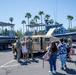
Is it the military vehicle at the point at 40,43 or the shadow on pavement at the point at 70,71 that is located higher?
the military vehicle at the point at 40,43

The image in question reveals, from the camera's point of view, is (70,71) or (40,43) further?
(40,43)

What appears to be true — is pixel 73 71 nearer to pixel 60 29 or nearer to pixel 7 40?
→ pixel 7 40

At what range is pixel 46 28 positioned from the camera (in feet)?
107

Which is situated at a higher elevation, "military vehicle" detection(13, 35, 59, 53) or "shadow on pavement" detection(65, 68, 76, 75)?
"military vehicle" detection(13, 35, 59, 53)

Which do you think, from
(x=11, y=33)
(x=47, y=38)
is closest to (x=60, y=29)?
(x=11, y=33)

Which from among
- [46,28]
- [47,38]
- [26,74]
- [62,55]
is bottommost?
[26,74]

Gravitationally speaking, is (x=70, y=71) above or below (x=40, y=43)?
below

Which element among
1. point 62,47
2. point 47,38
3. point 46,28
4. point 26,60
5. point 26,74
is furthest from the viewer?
point 46,28

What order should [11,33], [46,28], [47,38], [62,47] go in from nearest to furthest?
[62,47]
[47,38]
[11,33]
[46,28]

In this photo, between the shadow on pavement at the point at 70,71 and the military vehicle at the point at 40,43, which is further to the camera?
the military vehicle at the point at 40,43

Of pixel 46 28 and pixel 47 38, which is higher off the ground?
pixel 46 28

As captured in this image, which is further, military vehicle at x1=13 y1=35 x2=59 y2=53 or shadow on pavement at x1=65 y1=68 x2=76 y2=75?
military vehicle at x1=13 y1=35 x2=59 y2=53

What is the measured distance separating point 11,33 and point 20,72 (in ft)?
67.9

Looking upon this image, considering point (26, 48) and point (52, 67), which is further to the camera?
point (26, 48)
